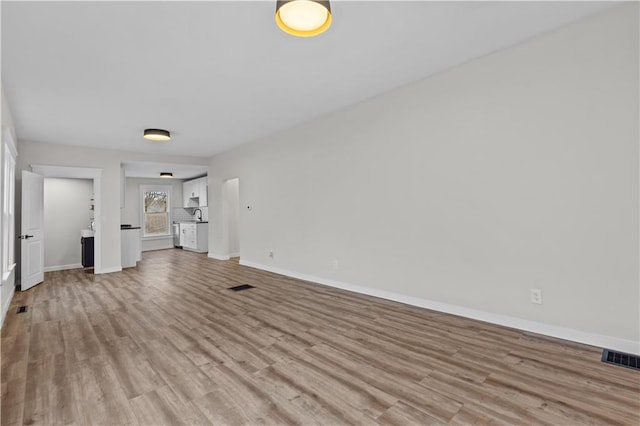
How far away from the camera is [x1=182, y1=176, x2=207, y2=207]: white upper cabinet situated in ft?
29.9

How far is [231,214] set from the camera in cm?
773

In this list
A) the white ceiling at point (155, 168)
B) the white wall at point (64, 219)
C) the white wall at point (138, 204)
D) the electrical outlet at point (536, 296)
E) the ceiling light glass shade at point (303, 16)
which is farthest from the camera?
the white wall at point (138, 204)

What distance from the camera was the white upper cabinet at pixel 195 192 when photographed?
9.12 meters

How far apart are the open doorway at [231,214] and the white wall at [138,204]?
3675 mm

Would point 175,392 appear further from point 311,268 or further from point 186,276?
point 186,276

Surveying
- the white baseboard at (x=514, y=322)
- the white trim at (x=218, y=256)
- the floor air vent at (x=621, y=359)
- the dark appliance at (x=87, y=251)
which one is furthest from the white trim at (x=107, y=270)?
the floor air vent at (x=621, y=359)

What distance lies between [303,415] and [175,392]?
88 cm

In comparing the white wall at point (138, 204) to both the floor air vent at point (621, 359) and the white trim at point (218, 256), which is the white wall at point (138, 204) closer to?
the white trim at point (218, 256)

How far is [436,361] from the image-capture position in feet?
7.40

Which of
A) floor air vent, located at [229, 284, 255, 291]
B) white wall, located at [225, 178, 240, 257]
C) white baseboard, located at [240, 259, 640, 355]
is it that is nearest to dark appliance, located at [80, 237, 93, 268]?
white wall, located at [225, 178, 240, 257]

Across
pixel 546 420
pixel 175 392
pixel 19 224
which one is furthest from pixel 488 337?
pixel 19 224

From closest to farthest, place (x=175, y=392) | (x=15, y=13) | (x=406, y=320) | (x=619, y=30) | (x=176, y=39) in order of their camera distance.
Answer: (x=175, y=392) → (x=15, y=13) → (x=619, y=30) → (x=176, y=39) → (x=406, y=320)

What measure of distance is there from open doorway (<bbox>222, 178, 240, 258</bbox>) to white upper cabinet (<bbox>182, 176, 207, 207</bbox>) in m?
1.68

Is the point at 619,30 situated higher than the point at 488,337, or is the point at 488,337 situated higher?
the point at 619,30
